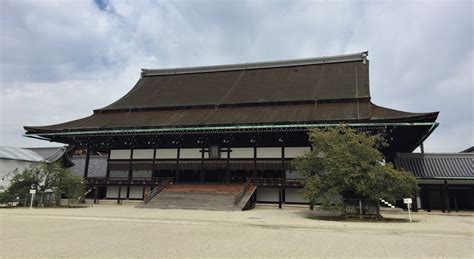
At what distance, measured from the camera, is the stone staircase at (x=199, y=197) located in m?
17.5

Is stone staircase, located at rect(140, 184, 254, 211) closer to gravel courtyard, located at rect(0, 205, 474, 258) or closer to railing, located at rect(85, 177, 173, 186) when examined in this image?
railing, located at rect(85, 177, 173, 186)

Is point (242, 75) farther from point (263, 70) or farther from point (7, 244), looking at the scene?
point (7, 244)

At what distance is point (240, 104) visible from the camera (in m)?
23.1

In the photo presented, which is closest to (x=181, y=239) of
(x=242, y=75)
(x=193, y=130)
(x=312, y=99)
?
(x=193, y=130)

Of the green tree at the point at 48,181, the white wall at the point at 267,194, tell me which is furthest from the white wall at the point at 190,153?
the green tree at the point at 48,181

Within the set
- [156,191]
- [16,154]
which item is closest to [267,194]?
[156,191]

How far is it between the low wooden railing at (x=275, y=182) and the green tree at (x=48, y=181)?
10.2 m

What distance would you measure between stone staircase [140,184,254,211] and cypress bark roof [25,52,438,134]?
3904 mm

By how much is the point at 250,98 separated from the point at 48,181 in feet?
45.0

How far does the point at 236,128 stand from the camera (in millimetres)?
19469

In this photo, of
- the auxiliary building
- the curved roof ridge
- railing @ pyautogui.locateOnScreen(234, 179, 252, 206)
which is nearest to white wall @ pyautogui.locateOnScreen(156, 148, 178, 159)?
the auxiliary building

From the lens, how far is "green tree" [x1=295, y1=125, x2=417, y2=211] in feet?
42.9

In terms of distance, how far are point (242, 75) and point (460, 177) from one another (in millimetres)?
17122

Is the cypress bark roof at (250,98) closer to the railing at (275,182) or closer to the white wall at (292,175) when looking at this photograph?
the white wall at (292,175)
